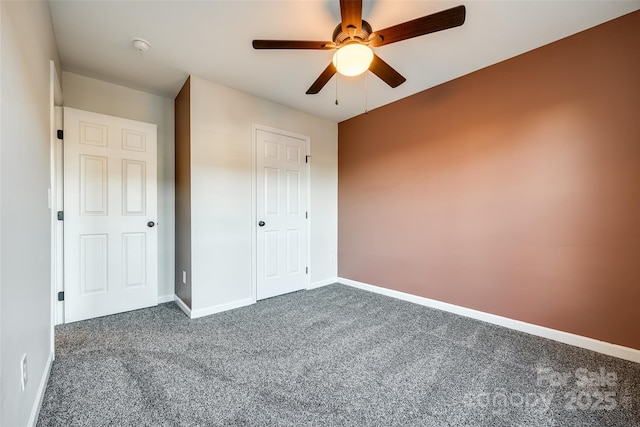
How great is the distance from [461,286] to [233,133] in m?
2.86

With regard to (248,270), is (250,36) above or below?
above

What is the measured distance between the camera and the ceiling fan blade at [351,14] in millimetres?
1406

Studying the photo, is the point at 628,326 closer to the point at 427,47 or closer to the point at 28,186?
the point at 427,47

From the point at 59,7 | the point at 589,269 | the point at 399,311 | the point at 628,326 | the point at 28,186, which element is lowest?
the point at 399,311

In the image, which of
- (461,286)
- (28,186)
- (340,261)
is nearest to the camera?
A: (28,186)

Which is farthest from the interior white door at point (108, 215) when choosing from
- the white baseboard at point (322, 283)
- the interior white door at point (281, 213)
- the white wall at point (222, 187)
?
the white baseboard at point (322, 283)

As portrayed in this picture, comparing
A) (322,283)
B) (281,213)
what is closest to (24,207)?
(281,213)

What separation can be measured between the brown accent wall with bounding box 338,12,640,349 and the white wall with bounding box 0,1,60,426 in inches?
120

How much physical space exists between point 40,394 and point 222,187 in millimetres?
1940

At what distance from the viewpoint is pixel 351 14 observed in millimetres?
1474

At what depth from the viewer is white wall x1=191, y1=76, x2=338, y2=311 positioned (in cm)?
270

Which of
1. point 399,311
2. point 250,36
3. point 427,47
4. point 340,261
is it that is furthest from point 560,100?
point 340,261

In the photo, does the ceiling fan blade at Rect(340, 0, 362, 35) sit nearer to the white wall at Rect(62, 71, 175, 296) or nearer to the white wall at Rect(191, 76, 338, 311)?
the white wall at Rect(191, 76, 338, 311)

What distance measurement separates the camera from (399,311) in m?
2.85
